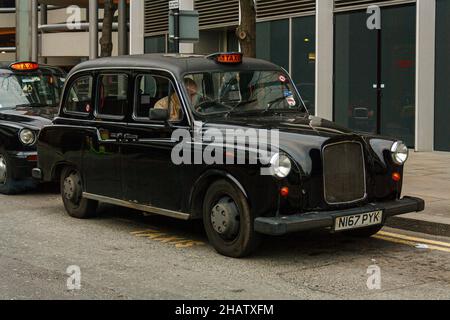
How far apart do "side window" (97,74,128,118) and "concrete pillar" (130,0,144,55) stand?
16.6 metres

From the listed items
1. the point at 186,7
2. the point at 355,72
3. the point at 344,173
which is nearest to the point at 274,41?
Answer: the point at 355,72

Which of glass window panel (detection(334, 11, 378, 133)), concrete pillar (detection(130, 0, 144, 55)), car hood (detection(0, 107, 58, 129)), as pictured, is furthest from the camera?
concrete pillar (detection(130, 0, 144, 55))

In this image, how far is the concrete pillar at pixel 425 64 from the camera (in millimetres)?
15055

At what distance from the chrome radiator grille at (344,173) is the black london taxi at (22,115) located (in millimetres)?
5390

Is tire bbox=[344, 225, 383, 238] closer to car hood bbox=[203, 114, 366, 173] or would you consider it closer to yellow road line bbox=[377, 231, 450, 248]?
yellow road line bbox=[377, 231, 450, 248]

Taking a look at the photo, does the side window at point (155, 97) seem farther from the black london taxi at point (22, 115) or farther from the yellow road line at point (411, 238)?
the black london taxi at point (22, 115)

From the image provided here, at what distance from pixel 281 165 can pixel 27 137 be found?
5.52m

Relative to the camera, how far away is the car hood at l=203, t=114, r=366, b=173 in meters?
6.58

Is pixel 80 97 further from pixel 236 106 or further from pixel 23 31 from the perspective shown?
pixel 23 31

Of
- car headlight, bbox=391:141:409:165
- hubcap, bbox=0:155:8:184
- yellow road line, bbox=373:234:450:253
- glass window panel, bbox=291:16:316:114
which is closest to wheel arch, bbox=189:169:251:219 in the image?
→ car headlight, bbox=391:141:409:165

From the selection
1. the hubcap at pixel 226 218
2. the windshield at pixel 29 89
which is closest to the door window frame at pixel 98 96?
the hubcap at pixel 226 218

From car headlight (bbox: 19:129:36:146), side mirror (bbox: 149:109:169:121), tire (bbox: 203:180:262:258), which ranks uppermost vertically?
side mirror (bbox: 149:109:169:121)

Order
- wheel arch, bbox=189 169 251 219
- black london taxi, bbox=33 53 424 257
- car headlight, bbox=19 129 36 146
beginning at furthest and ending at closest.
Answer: car headlight, bbox=19 129 36 146, wheel arch, bbox=189 169 251 219, black london taxi, bbox=33 53 424 257

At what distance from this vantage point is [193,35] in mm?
13023
